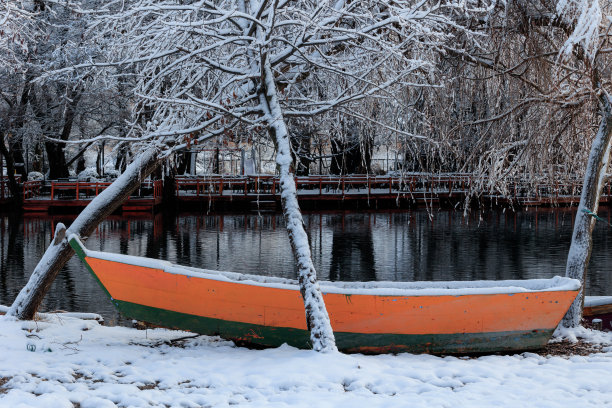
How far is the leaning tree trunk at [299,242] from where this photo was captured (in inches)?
272

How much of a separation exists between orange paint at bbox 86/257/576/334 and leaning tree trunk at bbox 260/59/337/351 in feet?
1.55

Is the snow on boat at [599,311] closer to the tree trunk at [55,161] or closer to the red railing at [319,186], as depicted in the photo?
the red railing at [319,186]

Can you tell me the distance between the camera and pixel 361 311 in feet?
24.3

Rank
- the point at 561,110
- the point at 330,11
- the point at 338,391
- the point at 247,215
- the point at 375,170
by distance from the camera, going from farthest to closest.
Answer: the point at 375,170 < the point at 247,215 < the point at 561,110 < the point at 330,11 < the point at 338,391

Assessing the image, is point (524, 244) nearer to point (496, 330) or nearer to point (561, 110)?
point (561, 110)

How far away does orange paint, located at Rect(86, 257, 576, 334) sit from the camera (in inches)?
292

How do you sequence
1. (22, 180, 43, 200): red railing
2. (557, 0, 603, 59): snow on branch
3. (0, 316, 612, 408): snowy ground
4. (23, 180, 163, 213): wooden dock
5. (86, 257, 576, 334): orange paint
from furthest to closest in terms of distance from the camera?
(22, 180, 43, 200): red railing < (23, 180, 163, 213): wooden dock < (86, 257, 576, 334): orange paint < (557, 0, 603, 59): snow on branch < (0, 316, 612, 408): snowy ground

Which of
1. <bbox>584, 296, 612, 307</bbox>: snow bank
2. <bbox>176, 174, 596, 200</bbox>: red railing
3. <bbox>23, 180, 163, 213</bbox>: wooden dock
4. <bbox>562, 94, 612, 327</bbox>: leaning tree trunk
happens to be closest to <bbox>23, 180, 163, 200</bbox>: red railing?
<bbox>23, 180, 163, 213</bbox>: wooden dock

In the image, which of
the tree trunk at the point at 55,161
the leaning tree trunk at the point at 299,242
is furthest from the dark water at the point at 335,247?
the tree trunk at the point at 55,161

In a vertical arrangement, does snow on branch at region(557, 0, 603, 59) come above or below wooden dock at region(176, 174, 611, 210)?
above

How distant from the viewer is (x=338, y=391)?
5785mm

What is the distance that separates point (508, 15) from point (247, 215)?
2261 centimetres

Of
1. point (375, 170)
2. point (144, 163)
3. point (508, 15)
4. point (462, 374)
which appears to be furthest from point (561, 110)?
point (375, 170)

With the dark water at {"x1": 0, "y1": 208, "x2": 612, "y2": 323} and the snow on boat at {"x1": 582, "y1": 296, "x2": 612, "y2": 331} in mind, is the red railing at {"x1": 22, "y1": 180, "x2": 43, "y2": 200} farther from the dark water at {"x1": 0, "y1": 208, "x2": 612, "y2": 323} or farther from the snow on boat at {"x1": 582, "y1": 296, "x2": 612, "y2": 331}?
the snow on boat at {"x1": 582, "y1": 296, "x2": 612, "y2": 331}
